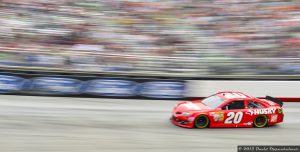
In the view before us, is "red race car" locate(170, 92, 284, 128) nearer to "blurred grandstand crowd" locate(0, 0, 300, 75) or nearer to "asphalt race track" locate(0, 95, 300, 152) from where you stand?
"asphalt race track" locate(0, 95, 300, 152)

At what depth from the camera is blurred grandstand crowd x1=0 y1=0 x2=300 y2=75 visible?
1682 cm

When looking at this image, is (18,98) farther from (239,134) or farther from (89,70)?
(239,134)

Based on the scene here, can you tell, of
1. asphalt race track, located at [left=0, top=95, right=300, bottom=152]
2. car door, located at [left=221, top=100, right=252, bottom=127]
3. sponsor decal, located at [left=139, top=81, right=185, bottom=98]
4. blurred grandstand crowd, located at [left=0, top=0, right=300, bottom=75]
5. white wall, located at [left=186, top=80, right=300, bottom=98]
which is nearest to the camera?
asphalt race track, located at [left=0, top=95, right=300, bottom=152]

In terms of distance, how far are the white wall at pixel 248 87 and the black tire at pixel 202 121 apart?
14.1 ft

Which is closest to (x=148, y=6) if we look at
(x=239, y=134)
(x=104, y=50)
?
(x=104, y=50)

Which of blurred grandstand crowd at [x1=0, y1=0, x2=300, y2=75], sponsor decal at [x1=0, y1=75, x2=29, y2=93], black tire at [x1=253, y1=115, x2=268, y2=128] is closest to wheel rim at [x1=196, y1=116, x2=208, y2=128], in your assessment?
black tire at [x1=253, y1=115, x2=268, y2=128]

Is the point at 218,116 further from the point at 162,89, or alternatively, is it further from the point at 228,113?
the point at 162,89

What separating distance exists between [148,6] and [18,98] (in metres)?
7.89

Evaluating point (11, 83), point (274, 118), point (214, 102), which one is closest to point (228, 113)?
point (214, 102)

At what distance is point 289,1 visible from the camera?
2114 cm

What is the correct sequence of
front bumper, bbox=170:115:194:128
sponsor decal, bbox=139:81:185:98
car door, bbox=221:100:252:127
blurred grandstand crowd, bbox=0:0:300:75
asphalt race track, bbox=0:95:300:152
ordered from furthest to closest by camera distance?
blurred grandstand crowd, bbox=0:0:300:75, sponsor decal, bbox=139:81:185:98, car door, bbox=221:100:252:127, front bumper, bbox=170:115:194:128, asphalt race track, bbox=0:95:300:152

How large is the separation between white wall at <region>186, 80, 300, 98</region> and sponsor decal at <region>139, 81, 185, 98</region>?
1.13ft

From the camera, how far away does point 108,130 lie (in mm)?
11961

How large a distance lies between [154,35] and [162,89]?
3257 millimetres
